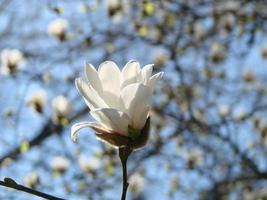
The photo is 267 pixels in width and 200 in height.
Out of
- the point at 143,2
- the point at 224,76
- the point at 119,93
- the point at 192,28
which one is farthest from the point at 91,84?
the point at 224,76

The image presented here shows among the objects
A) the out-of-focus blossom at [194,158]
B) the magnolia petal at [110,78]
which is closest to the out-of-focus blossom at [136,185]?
the out-of-focus blossom at [194,158]

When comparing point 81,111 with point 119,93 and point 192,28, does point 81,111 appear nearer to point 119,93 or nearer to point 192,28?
point 192,28

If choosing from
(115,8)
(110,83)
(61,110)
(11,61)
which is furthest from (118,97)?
(115,8)

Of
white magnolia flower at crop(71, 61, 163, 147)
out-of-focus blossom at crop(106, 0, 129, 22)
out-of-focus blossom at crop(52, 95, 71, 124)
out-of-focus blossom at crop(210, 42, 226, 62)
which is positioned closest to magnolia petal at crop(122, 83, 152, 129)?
white magnolia flower at crop(71, 61, 163, 147)

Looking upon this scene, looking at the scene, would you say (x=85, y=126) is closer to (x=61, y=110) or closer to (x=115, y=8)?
(x=61, y=110)

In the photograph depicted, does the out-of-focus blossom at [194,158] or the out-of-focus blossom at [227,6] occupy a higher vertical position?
the out-of-focus blossom at [227,6]

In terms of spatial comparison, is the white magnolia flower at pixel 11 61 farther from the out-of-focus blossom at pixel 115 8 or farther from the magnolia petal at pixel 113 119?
the magnolia petal at pixel 113 119
